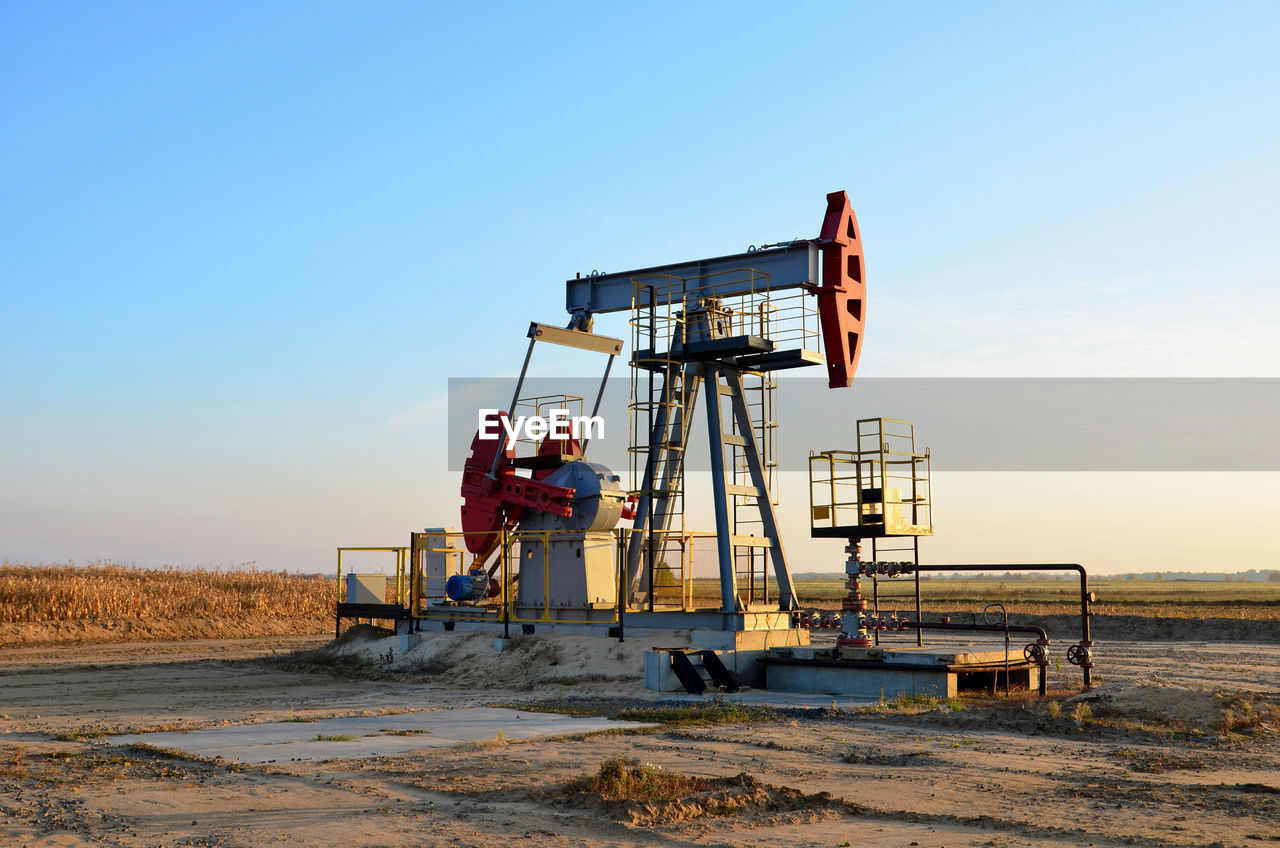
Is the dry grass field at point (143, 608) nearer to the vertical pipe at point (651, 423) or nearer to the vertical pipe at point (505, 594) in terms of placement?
the vertical pipe at point (505, 594)

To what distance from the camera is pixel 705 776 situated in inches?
300

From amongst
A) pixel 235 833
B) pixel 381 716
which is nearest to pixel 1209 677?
pixel 381 716

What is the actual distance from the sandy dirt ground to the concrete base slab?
0.32 meters

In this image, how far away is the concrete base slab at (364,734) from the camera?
870 cm

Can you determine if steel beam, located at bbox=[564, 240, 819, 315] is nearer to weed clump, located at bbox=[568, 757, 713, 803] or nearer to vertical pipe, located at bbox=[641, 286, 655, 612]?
vertical pipe, located at bbox=[641, 286, 655, 612]

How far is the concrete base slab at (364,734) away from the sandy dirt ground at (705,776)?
318 mm

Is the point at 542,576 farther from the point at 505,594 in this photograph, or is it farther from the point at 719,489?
the point at 719,489

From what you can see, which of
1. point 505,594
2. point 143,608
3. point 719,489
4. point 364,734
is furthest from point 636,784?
point 143,608

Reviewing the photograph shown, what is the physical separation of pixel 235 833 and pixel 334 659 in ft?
40.8

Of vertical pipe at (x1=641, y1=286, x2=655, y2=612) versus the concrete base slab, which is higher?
vertical pipe at (x1=641, y1=286, x2=655, y2=612)

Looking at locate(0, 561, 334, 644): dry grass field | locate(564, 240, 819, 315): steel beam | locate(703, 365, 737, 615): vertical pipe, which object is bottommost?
locate(0, 561, 334, 644): dry grass field

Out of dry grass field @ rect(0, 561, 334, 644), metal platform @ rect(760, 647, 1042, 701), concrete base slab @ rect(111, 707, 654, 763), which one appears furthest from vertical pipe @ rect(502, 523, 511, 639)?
dry grass field @ rect(0, 561, 334, 644)

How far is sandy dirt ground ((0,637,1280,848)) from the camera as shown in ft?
20.0

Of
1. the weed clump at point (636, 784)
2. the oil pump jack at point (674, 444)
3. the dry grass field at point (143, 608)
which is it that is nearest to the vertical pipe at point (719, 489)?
the oil pump jack at point (674, 444)
